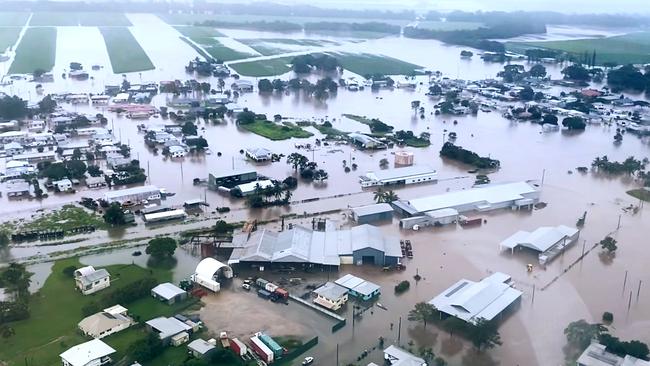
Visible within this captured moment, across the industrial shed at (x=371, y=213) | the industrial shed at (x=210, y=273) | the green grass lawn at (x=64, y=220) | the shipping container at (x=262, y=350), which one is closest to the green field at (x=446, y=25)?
the industrial shed at (x=371, y=213)

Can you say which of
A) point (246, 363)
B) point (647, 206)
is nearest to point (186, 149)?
point (246, 363)

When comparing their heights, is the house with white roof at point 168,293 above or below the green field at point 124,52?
below

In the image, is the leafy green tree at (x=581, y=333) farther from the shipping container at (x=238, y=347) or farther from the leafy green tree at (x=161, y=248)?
the leafy green tree at (x=161, y=248)

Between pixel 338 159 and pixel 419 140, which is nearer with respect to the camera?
pixel 338 159

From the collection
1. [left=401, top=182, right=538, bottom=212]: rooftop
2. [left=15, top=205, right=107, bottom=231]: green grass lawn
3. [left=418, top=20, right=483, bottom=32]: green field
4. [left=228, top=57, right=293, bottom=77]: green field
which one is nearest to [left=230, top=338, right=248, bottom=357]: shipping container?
[left=15, top=205, right=107, bottom=231]: green grass lawn

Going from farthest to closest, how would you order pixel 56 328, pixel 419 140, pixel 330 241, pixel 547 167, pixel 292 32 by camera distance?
pixel 292 32 < pixel 419 140 < pixel 547 167 < pixel 330 241 < pixel 56 328

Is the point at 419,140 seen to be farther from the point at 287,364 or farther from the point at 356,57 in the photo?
the point at 356,57
